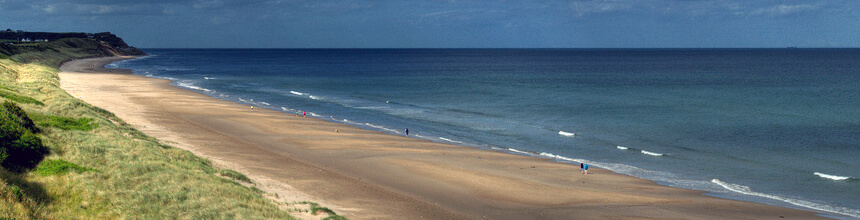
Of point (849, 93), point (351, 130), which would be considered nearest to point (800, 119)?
point (849, 93)

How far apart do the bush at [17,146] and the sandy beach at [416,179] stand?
270 inches

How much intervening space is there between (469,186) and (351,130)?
17.2 m

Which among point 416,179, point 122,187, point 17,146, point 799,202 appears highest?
point 17,146

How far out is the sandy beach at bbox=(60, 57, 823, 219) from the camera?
21062 mm

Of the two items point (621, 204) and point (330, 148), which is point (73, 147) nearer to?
point (330, 148)

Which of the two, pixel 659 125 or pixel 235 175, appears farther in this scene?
pixel 659 125

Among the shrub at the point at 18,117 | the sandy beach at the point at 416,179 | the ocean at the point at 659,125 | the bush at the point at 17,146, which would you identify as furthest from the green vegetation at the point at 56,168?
the ocean at the point at 659,125

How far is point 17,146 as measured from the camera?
62.6 feet

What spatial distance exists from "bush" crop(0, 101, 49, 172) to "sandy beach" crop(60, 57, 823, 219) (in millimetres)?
6846

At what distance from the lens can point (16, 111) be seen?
23047 millimetres

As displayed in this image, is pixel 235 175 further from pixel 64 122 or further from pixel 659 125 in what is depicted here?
pixel 659 125

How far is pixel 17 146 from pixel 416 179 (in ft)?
46.4

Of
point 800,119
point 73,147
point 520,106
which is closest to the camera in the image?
point 73,147

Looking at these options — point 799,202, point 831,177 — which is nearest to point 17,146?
point 799,202
